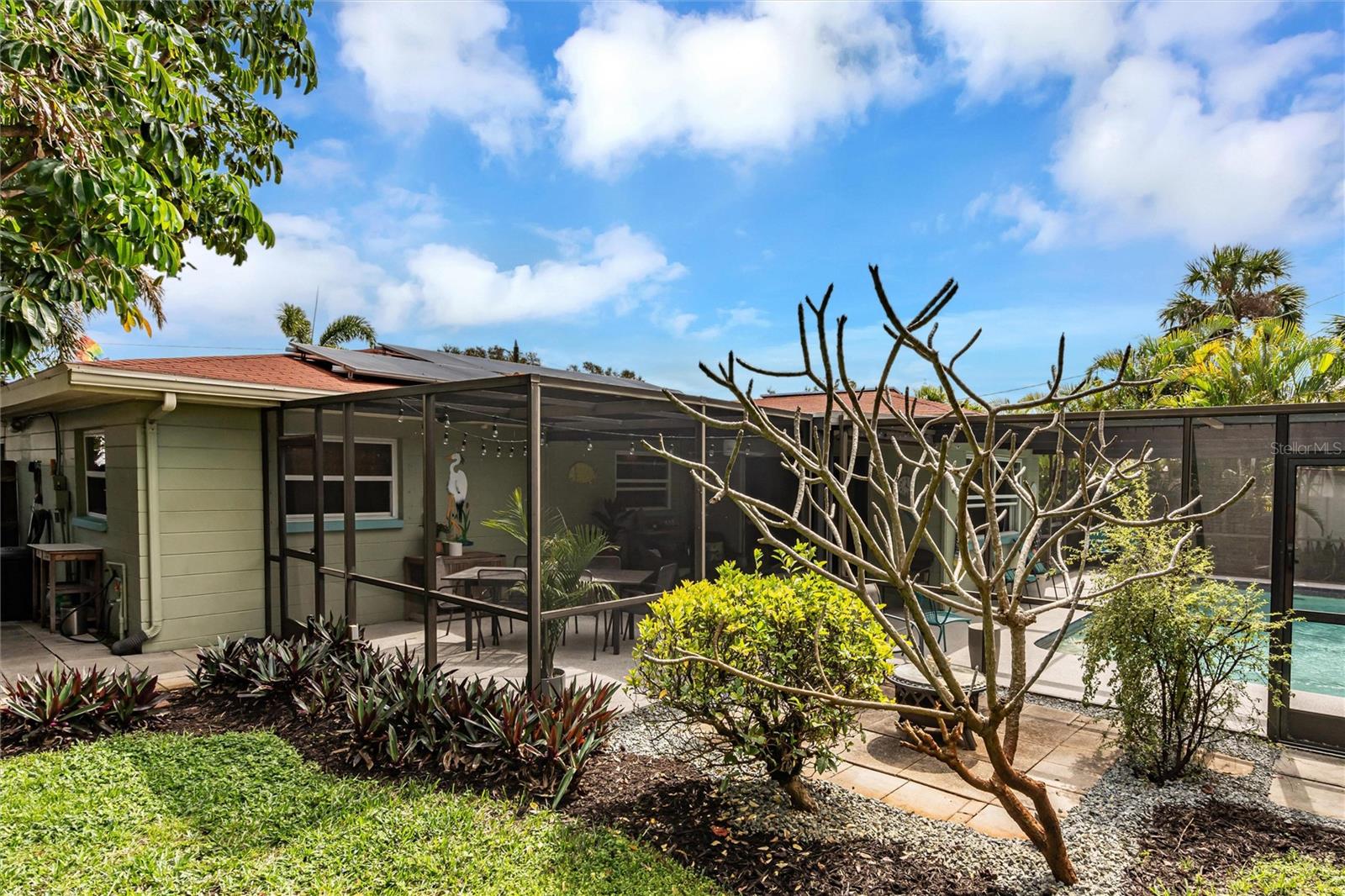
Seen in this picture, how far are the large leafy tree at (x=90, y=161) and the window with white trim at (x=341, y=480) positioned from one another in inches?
77.8

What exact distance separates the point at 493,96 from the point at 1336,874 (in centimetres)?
948

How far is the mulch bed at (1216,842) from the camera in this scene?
3006 millimetres

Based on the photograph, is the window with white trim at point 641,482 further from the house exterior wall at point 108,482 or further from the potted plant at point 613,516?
the house exterior wall at point 108,482

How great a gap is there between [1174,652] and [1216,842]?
3.42ft

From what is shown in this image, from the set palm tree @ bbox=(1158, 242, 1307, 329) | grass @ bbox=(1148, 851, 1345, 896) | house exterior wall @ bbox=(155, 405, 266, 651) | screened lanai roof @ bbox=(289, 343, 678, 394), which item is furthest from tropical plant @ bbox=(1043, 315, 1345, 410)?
house exterior wall @ bbox=(155, 405, 266, 651)

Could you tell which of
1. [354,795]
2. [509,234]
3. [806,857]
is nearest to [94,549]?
[354,795]

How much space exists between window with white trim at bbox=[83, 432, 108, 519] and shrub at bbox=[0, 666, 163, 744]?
3.37 metres

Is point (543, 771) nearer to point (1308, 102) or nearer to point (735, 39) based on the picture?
point (735, 39)

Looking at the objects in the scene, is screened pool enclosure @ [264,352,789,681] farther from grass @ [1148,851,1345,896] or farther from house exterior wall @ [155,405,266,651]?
grass @ [1148,851,1345,896]

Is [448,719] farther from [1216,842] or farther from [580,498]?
[580,498]

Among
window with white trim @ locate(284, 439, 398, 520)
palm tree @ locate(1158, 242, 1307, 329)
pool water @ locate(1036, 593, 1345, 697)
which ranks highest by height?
palm tree @ locate(1158, 242, 1307, 329)

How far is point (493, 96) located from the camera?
27.3 ft

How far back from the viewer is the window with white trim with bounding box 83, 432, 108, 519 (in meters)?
7.68

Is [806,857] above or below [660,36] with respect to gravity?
below
